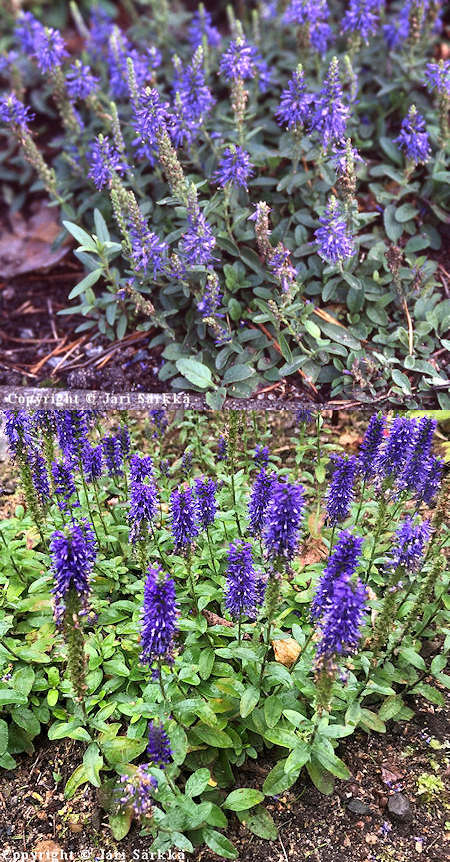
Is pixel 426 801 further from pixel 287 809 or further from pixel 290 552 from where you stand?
pixel 290 552

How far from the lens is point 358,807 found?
385cm

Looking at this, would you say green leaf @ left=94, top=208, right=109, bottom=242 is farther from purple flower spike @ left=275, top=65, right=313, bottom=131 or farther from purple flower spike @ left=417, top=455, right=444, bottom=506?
purple flower spike @ left=417, top=455, right=444, bottom=506

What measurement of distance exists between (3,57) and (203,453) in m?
3.84

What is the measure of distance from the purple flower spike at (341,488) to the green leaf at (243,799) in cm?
131

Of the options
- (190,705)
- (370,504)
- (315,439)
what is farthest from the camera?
(315,439)

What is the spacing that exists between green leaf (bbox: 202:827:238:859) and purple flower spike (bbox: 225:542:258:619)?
37.4 inches

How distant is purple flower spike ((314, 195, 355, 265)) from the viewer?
4.91 metres

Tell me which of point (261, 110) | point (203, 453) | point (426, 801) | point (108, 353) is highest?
point (261, 110)

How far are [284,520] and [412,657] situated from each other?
4.23 feet

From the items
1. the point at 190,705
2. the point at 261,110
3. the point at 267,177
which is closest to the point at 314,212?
the point at 267,177

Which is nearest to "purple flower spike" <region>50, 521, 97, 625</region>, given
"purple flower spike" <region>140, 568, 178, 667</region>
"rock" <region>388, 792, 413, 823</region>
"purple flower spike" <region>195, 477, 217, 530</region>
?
"purple flower spike" <region>140, 568, 178, 667</region>

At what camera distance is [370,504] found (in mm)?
4504

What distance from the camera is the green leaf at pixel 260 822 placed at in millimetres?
3686

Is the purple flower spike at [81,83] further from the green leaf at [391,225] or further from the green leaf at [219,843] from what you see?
the green leaf at [219,843]
